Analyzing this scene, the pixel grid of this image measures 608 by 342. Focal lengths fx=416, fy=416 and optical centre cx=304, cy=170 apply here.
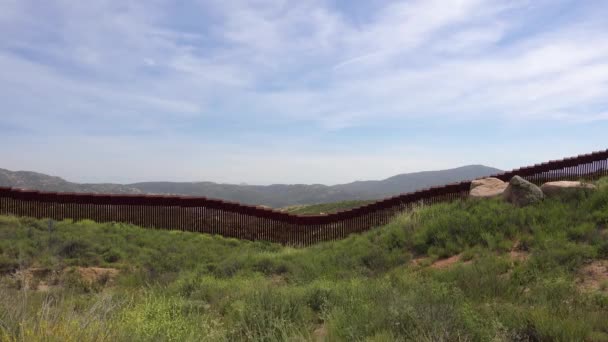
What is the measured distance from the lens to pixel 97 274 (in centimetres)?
1051

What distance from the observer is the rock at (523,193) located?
12039mm

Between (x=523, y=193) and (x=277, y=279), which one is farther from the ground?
(x=523, y=193)

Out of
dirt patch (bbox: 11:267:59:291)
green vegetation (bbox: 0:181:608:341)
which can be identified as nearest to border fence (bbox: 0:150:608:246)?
green vegetation (bbox: 0:181:608:341)

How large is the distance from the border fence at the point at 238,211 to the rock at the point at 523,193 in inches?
173

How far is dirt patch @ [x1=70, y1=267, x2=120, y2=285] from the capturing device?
9.88m

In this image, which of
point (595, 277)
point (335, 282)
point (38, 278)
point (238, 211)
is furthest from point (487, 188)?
point (38, 278)

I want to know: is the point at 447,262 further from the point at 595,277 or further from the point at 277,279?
the point at 277,279

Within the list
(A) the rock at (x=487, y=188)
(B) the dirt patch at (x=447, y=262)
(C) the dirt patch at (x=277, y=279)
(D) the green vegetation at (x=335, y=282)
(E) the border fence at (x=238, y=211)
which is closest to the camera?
(D) the green vegetation at (x=335, y=282)

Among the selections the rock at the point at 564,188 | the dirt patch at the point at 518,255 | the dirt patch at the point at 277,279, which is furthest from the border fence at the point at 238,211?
the dirt patch at the point at 518,255

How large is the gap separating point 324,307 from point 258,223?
38.1 feet

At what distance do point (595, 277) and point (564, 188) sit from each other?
5.41 m

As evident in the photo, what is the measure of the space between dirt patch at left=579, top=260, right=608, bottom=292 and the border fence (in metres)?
9.30

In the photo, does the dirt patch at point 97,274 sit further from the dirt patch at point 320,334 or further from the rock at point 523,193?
the rock at point 523,193

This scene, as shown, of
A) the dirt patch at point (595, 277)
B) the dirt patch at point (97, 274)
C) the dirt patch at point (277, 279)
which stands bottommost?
the dirt patch at point (277, 279)
